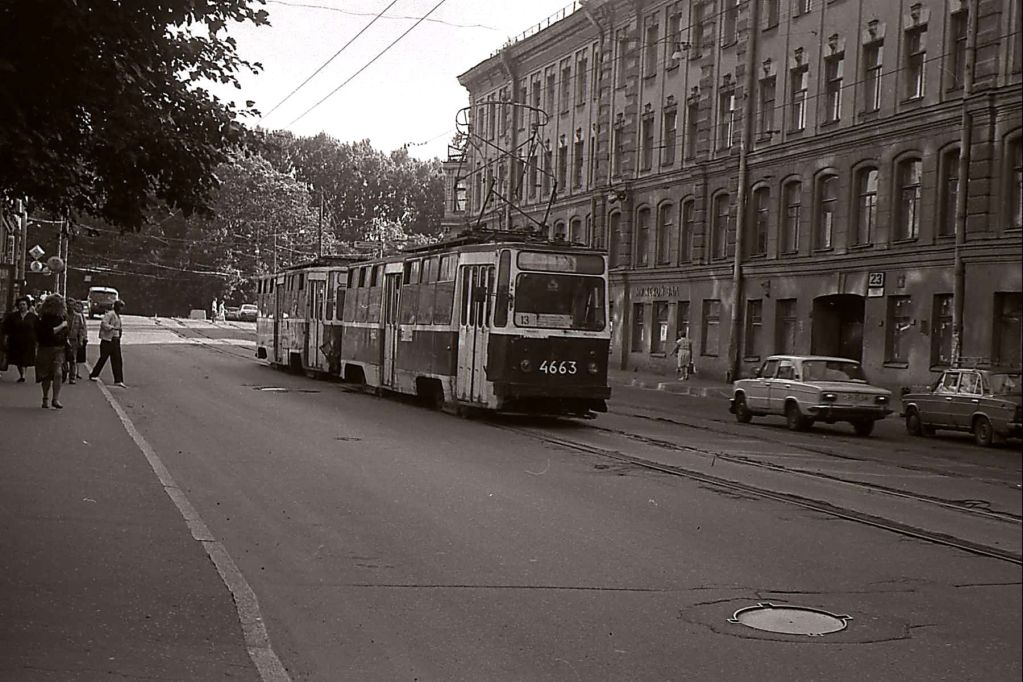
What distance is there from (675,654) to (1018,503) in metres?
7.47

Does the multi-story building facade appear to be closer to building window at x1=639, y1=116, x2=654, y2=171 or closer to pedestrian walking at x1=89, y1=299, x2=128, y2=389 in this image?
building window at x1=639, y1=116, x2=654, y2=171

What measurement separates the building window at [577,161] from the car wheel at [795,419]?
1186 inches

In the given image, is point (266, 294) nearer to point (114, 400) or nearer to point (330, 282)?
point (330, 282)

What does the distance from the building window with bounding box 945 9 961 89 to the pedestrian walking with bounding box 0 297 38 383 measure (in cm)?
1761

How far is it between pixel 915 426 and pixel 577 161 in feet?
101

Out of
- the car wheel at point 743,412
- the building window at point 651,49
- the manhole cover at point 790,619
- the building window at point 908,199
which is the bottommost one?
the manhole cover at point 790,619

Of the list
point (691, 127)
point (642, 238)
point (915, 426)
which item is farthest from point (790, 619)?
point (642, 238)

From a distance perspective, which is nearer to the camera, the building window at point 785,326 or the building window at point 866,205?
the building window at point 866,205

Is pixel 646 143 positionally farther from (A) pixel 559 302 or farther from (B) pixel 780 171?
(A) pixel 559 302

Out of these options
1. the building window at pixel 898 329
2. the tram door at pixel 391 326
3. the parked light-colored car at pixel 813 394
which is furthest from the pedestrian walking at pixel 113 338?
the building window at pixel 898 329

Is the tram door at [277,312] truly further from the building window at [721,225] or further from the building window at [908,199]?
the building window at [908,199]

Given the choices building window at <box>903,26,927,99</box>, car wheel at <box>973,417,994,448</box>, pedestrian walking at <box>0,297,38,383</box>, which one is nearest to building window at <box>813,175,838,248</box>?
building window at <box>903,26,927,99</box>

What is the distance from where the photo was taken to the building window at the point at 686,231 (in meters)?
44.2

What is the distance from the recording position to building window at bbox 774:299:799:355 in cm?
3725
